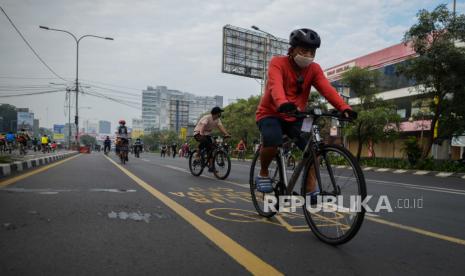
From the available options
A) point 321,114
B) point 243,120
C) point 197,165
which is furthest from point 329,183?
point 243,120

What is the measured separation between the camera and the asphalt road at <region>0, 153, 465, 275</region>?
8.50ft

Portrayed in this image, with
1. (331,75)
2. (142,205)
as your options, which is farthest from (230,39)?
(142,205)

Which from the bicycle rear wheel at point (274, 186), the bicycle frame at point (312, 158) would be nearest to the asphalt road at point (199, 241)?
the bicycle rear wheel at point (274, 186)

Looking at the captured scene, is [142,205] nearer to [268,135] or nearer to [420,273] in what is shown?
[268,135]

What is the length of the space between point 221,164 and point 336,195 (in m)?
6.24

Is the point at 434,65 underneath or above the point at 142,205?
above

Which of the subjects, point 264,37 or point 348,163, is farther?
point 264,37

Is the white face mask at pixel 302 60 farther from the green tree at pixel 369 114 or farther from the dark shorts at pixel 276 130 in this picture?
the green tree at pixel 369 114

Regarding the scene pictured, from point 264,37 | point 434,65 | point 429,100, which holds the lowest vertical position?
point 429,100

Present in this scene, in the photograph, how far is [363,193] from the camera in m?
2.99

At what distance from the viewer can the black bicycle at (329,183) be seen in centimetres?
307

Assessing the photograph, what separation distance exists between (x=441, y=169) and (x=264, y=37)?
28.2m

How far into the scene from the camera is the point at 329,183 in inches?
132

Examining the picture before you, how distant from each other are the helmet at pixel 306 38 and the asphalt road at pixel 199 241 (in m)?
1.72
